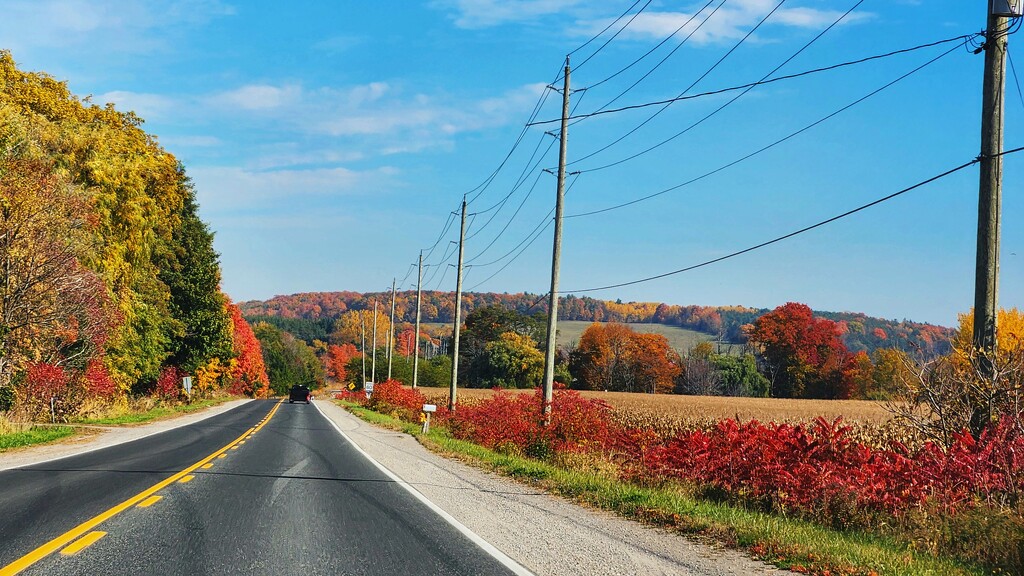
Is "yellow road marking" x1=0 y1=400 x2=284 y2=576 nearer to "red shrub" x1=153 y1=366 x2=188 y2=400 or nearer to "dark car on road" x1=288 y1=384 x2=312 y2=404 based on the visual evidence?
"red shrub" x1=153 y1=366 x2=188 y2=400

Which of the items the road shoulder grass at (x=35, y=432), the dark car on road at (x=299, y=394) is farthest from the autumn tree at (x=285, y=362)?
the road shoulder grass at (x=35, y=432)

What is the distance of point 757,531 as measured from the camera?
31.3 feet


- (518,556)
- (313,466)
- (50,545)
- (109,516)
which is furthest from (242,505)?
(313,466)

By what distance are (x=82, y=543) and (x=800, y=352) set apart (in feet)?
356

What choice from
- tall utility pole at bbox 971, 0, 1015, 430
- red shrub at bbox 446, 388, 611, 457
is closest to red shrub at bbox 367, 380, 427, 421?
red shrub at bbox 446, 388, 611, 457

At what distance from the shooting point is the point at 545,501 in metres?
13.0

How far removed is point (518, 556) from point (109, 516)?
510cm

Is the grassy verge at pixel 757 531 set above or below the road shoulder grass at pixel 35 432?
above

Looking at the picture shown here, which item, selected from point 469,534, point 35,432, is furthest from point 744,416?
point 469,534

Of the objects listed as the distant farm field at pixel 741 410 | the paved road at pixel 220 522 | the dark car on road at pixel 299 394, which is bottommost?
the dark car on road at pixel 299 394

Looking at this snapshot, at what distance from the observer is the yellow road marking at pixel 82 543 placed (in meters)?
7.54

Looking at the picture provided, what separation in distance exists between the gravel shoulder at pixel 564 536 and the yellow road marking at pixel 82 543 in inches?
159

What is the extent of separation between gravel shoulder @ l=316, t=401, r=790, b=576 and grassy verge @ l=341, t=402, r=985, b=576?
354 mm

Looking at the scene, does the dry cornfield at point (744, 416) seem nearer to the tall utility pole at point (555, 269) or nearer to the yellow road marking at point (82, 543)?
the tall utility pole at point (555, 269)
